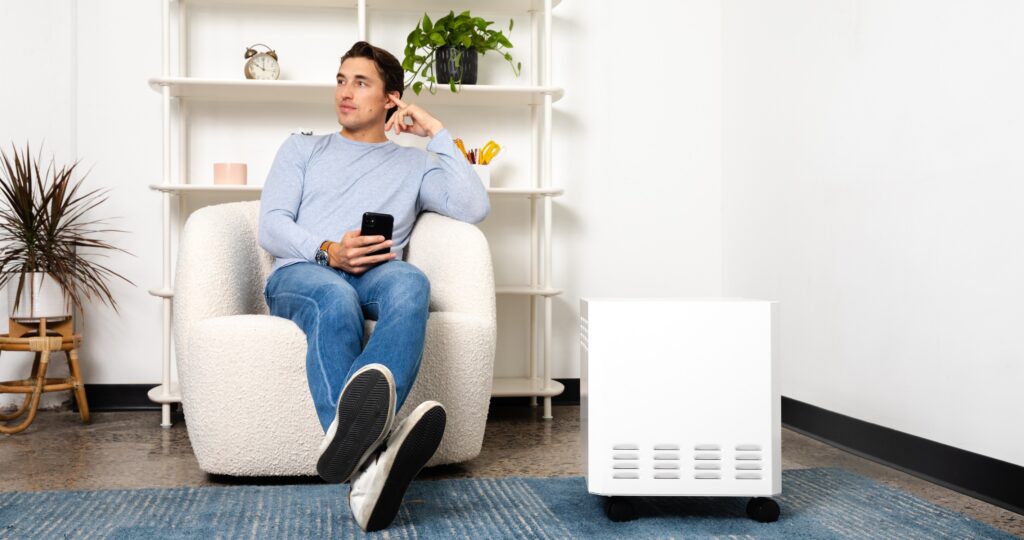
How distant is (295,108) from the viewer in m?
2.96

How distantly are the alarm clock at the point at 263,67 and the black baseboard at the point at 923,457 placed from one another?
198cm

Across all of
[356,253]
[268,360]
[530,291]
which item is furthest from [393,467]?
[530,291]

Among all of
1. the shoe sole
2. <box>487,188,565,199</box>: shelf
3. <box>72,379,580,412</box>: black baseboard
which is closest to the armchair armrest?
the shoe sole

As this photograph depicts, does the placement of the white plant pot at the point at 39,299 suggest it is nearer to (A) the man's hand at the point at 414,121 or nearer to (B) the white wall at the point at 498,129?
(B) the white wall at the point at 498,129

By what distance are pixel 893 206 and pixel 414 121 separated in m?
1.26

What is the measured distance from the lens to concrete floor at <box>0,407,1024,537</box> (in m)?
1.84

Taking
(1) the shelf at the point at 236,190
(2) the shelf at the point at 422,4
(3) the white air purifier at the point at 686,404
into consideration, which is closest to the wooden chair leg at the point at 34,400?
(1) the shelf at the point at 236,190

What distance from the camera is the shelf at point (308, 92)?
2.62 meters

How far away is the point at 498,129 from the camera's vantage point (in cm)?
307

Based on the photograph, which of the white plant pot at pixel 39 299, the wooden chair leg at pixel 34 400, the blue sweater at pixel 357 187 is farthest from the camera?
the white plant pot at pixel 39 299

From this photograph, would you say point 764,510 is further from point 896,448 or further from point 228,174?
point 228,174

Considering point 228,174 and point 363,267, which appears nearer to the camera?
point 363,267

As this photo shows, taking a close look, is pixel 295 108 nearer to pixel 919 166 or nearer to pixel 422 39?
pixel 422 39

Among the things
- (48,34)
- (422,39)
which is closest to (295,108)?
(422,39)
